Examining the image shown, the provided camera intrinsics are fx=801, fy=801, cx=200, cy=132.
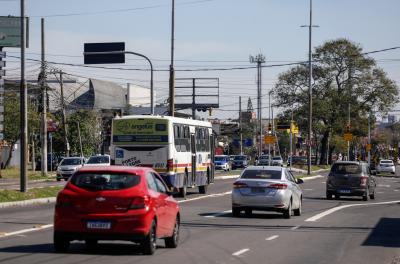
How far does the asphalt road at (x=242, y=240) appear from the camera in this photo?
46.8 ft

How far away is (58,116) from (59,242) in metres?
76.9

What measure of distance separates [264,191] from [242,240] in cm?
648

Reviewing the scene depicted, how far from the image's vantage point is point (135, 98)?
12950cm

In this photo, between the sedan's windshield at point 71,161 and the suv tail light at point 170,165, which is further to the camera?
the sedan's windshield at point 71,161

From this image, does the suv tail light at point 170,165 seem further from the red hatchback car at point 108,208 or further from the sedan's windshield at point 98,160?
the sedan's windshield at point 98,160

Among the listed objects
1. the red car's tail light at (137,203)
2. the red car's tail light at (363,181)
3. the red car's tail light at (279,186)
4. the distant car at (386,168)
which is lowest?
the distant car at (386,168)

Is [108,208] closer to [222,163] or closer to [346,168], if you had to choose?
[346,168]

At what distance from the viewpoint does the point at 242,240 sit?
58.5 feet

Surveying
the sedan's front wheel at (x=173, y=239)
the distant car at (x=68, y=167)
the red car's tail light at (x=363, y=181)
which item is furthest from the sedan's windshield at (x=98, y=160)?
the sedan's front wheel at (x=173, y=239)

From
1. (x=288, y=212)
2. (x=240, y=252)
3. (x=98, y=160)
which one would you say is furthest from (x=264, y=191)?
(x=98, y=160)

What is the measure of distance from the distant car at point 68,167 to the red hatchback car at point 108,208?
38.8 meters

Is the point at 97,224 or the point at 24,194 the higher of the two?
the point at 97,224

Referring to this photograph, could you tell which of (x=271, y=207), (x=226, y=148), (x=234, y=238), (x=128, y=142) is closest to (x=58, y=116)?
(x=226, y=148)

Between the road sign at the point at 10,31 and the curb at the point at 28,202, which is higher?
the road sign at the point at 10,31
